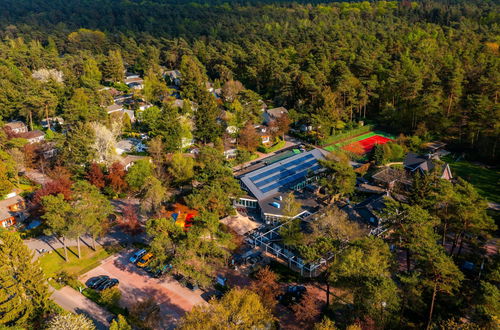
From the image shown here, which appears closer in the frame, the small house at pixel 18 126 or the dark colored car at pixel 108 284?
the dark colored car at pixel 108 284

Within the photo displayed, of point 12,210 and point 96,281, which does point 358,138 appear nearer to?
point 96,281

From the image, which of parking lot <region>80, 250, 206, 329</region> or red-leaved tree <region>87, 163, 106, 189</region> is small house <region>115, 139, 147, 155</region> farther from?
parking lot <region>80, 250, 206, 329</region>

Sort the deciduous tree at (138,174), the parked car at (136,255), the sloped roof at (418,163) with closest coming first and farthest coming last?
1. the parked car at (136,255)
2. the deciduous tree at (138,174)
3. the sloped roof at (418,163)

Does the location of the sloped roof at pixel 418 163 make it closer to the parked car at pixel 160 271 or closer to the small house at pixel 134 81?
the parked car at pixel 160 271

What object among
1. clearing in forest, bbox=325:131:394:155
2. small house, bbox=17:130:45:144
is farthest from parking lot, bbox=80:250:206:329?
clearing in forest, bbox=325:131:394:155

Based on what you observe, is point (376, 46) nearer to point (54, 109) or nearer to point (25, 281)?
point (54, 109)

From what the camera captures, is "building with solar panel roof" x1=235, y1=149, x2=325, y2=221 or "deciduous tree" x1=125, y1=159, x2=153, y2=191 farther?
"deciduous tree" x1=125, y1=159, x2=153, y2=191

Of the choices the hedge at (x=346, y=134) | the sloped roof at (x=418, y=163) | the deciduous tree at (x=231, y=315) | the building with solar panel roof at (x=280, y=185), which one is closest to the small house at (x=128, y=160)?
the building with solar panel roof at (x=280, y=185)

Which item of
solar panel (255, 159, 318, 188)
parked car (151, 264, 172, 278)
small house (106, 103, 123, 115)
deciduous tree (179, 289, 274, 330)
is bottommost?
parked car (151, 264, 172, 278)
